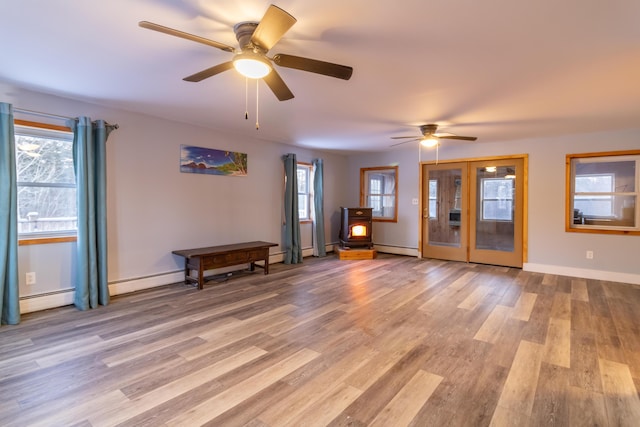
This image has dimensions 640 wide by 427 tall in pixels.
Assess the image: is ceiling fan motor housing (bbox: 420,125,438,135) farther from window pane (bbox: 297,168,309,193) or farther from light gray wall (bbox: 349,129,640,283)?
window pane (bbox: 297,168,309,193)

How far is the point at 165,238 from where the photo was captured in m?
4.54

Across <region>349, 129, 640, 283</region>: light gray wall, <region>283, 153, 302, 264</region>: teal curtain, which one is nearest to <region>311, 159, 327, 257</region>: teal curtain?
<region>283, 153, 302, 264</region>: teal curtain

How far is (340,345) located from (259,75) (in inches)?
86.5

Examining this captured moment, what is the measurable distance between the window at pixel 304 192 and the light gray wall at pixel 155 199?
3.17 feet

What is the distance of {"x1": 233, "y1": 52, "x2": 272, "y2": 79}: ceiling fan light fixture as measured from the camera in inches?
78.6

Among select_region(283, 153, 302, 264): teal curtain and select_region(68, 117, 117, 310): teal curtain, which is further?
select_region(283, 153, 302, 264): teal curtain

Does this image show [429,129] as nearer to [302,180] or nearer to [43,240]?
[302,180]

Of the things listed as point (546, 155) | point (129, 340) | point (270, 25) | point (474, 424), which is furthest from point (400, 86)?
point (546, 155)

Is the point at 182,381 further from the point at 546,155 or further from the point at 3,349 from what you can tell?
the point at 546,155

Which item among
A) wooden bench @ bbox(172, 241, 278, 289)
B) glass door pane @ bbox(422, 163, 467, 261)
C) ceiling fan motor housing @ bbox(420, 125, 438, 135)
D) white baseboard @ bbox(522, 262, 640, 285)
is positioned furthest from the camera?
glass door pane @ bbox(422, 163, 467, 261)

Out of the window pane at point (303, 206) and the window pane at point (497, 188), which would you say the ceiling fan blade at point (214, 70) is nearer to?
the window pane at point (303, 206)

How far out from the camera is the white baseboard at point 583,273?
4.87 m

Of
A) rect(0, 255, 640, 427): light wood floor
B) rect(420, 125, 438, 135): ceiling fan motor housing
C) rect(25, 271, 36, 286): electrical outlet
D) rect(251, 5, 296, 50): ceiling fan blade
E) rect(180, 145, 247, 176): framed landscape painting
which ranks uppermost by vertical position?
rect(420, 125, 438, 135): ceiling fan motor housing

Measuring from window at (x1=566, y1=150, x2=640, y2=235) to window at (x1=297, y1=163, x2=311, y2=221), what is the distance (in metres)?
4.57
